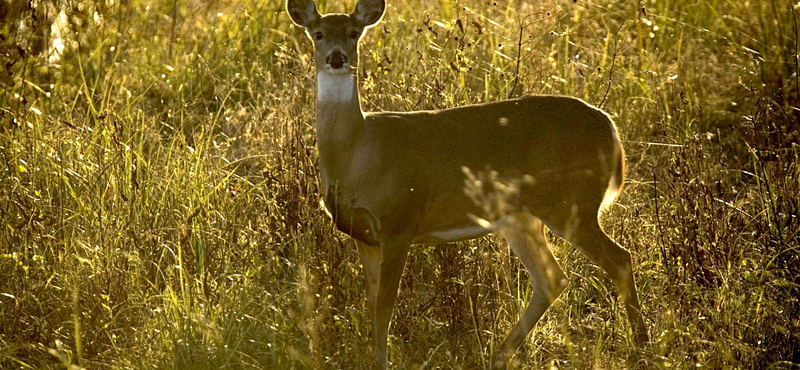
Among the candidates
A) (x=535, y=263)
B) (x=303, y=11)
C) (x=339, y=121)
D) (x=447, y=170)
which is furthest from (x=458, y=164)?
(x=303, y=11)

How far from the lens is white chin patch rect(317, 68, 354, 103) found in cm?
514

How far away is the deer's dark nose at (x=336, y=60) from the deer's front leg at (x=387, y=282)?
0.81m

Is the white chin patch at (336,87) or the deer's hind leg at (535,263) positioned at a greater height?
the white chin patch at (336,87)

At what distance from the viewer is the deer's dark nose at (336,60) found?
16.4 feet

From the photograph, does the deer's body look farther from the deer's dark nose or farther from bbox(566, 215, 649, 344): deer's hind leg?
the deer's dark nose

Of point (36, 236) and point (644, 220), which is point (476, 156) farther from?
point (36, 236)

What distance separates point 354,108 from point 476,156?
0.63 metres

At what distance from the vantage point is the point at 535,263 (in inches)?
222

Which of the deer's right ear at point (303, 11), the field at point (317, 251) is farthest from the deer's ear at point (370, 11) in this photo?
the field at point (317, 251)

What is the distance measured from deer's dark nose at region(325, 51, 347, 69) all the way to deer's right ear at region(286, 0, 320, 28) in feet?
1.65

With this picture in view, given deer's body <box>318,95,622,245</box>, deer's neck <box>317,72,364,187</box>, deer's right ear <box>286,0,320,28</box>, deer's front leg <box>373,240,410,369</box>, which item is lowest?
deer's front leg <box>373,240,410,369</box>

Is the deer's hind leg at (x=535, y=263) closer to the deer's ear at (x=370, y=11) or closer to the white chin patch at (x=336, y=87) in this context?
the white chin patch at (x=336, y=87)

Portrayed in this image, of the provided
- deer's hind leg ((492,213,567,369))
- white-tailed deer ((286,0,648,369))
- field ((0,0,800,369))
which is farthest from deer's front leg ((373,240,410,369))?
deer's hind leg ((492,213,567,369))

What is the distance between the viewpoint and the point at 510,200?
17.5ft
